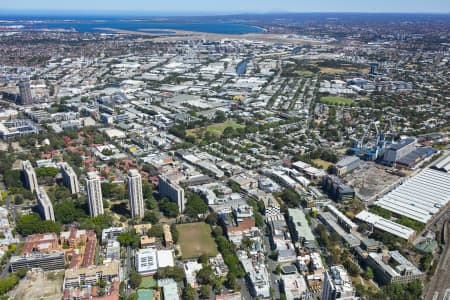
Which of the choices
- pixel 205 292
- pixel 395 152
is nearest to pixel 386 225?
pixel 395 152

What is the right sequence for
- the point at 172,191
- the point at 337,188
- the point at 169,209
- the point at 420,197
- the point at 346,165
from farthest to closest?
the point at 346,165 < the point at 337,188 < the point at 420,197 < the point at 172,191 < the point at 169,209

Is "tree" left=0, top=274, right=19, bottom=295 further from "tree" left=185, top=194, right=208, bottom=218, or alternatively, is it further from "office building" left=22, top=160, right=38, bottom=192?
"office building" left=22, top=160, right=38, bottom=192

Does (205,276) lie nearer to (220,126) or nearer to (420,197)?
(420,197)

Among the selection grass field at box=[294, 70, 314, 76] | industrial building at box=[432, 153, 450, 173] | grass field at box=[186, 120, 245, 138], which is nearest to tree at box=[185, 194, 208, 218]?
grass field at box=[186, 120, 245, 138]

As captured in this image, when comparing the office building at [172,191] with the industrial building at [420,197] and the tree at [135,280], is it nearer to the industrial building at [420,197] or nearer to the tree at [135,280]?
the tree at [135,280]

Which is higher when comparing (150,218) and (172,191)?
(172,191)

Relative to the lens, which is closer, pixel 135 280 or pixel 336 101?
pixel 135 280

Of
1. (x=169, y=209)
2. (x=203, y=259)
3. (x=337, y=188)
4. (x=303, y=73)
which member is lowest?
(x=203, y=259)

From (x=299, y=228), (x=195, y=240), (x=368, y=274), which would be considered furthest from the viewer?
(x=299, y=228)
